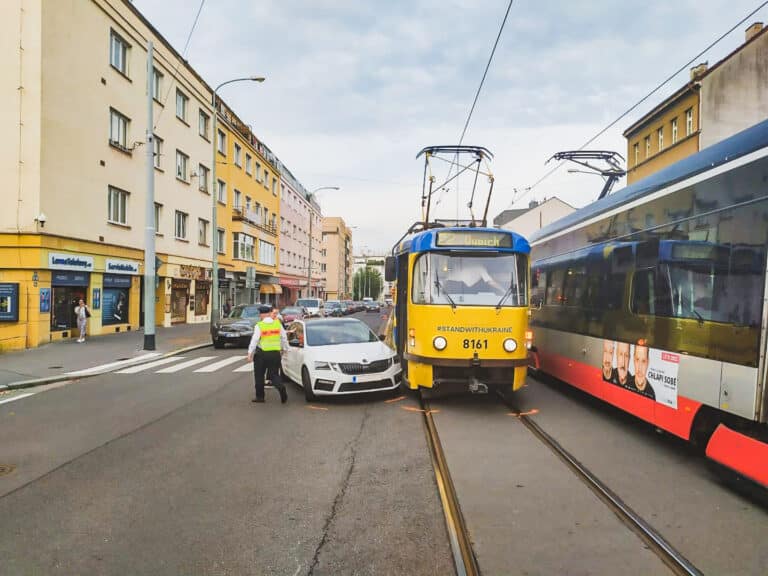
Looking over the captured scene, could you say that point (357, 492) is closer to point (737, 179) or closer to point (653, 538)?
point (653, 538)

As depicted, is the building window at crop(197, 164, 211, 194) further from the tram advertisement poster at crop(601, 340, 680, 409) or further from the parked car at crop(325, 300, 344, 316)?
the tram advertisement poster at crop(601, 340, 680, 409)

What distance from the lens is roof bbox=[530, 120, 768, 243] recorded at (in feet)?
16.7

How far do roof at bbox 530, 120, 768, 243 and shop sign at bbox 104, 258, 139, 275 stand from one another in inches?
789

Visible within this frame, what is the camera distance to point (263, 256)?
1866 inches

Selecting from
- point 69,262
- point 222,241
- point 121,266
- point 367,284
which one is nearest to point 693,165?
point 69,262

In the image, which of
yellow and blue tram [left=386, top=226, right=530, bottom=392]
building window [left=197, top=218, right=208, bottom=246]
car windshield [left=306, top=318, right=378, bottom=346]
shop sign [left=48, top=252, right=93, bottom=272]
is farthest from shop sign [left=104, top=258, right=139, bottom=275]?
yellow and blue tram [left=386, top=226, right=530, bottom=392]

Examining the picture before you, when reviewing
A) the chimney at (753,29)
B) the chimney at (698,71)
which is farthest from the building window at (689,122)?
the chimney at (753,29)

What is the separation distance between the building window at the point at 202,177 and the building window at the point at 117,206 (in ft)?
28.8

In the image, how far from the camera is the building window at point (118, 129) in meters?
23.8

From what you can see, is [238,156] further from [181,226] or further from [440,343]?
[440,343]

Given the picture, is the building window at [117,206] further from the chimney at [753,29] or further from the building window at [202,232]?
the chimney at [753,29]

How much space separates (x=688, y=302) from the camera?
19.3ft

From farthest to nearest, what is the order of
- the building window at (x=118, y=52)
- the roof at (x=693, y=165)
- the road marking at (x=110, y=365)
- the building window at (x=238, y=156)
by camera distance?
1. the building window at (x=238, y=156)
2. the building window at (x=118, y=52)
3. the road marking at (x=110, y=365)
4. the roof at (x=693, y=165)

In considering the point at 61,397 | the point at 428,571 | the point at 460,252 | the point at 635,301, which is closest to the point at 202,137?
the point at 61,397
